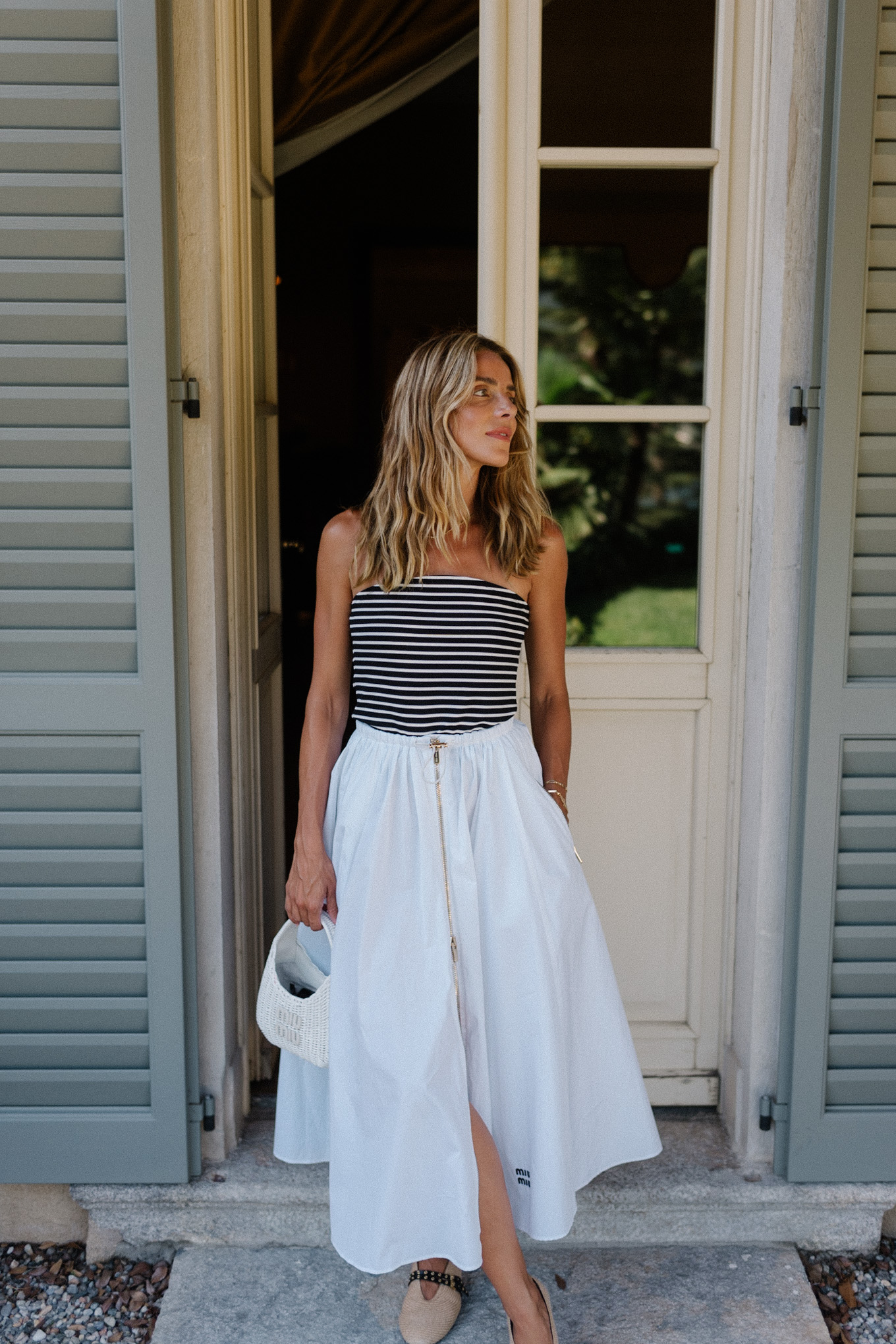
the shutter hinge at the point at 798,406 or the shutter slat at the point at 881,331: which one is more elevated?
the shutter slat at the point at 881,331

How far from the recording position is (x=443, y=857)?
6.18ft

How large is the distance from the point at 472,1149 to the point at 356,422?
510 cm

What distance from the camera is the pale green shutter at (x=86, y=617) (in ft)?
6.76

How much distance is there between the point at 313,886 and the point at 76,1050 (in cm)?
69

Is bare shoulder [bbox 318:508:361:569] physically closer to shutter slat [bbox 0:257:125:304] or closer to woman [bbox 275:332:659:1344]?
woman [bbox 275:332:659:1344]

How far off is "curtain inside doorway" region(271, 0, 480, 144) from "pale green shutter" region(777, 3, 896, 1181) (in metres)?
1.12

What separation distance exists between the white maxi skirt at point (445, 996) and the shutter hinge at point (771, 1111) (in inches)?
22.3

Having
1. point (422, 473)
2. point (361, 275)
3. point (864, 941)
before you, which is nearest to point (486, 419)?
point (422, 473)

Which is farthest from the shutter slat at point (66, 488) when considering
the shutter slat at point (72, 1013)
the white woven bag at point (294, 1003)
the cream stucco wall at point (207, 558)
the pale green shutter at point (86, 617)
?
the shutter slat at point (72, 1013)

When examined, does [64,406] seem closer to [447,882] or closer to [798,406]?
[447,882]

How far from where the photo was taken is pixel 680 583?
2.58 m

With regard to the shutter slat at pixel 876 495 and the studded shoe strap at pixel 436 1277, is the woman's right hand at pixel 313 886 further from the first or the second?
the shutter slat at pixel 876 495

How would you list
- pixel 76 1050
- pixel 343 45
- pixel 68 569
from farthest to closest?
pixel 343 45, pixel 76 1050, pixel 68 569

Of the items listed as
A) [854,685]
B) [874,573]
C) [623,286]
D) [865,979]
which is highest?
[623,286]
